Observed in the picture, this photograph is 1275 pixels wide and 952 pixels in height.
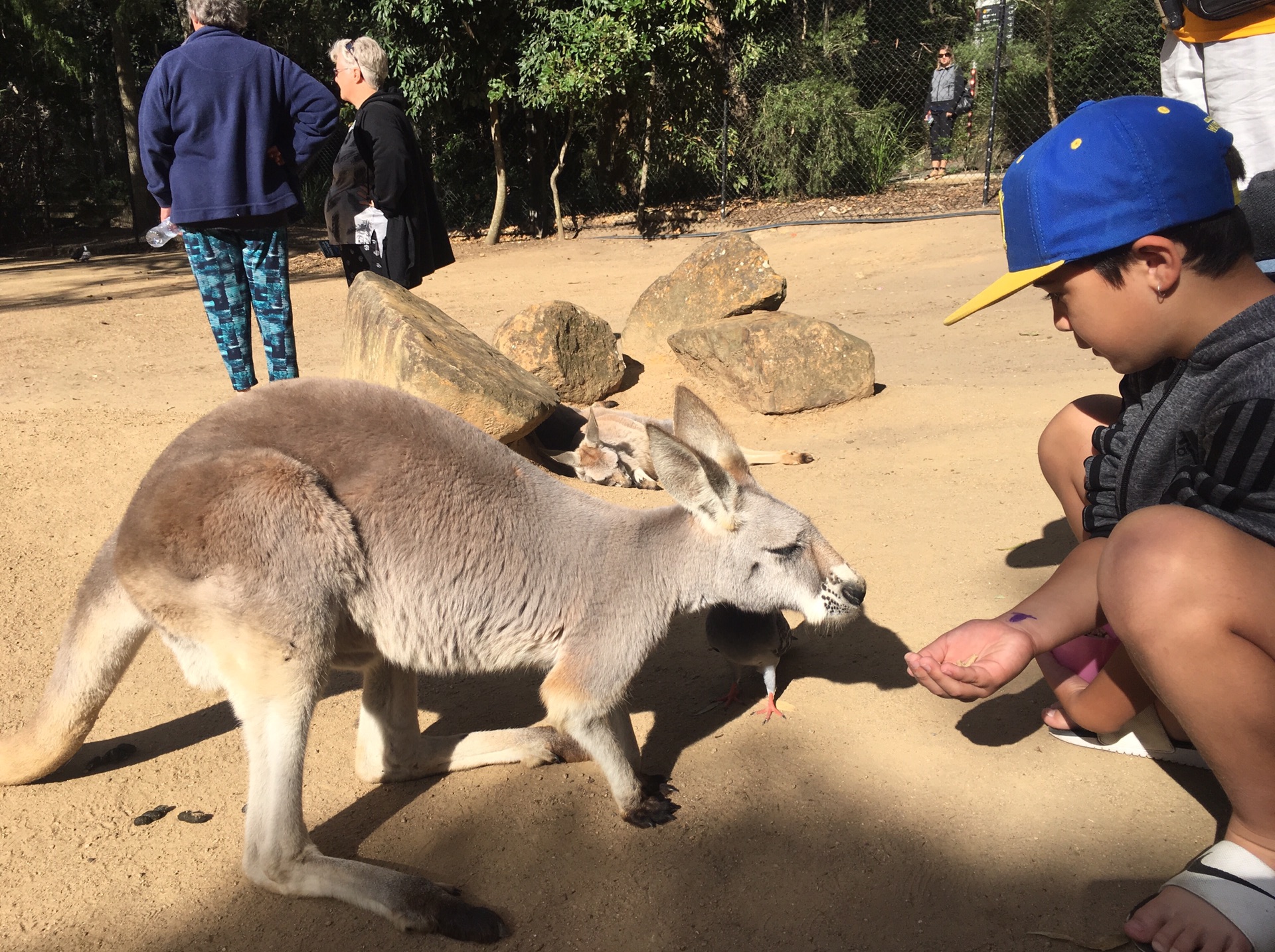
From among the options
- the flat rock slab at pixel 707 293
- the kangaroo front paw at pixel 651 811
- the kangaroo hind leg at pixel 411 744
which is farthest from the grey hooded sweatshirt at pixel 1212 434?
the flat rock slab at pixel 707 293

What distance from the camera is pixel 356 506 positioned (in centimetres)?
218

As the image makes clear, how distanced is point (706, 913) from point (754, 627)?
827 mm

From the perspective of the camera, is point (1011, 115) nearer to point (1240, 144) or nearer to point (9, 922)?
point (1240, 144)

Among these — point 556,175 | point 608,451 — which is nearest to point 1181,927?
point 608,451

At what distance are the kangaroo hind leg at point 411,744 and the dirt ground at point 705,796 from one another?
0.04 m

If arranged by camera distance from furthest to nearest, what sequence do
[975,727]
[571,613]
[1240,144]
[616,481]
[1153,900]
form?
[616,481], [1240,144], [975,727], [571,613], [1153,900]

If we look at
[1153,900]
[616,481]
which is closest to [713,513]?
[1153,900]

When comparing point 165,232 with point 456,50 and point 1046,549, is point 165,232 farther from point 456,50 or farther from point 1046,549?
point 456,50

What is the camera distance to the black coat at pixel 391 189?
4754 mm

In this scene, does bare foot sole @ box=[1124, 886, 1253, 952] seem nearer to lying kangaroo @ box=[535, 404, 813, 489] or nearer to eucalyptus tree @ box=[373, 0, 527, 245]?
lying kangaroo @ box=[535, 404, 813, 489]

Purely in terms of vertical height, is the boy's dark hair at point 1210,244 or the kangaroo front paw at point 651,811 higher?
the boy's dark hair at point 1210,244

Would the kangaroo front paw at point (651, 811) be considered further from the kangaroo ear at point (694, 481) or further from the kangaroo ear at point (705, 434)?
the kangaroo ear at point (705, 434)

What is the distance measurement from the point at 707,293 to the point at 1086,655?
14.9 ft

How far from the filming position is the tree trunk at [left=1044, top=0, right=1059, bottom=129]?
431 inches
